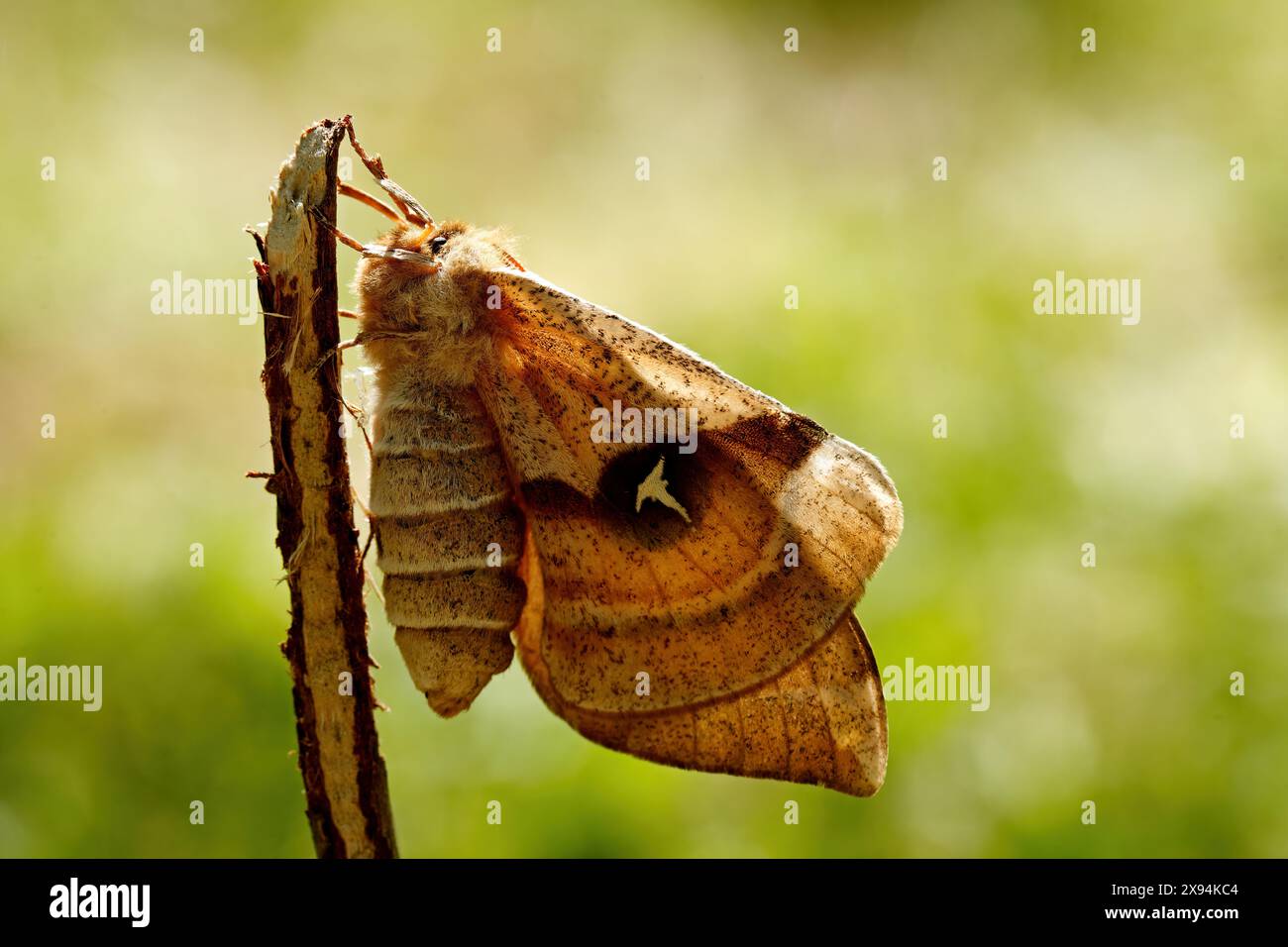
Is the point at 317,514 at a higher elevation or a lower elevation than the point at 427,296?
lower

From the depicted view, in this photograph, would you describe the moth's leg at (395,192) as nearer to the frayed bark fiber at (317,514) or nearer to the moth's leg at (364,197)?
the moth's leg at (364,197)

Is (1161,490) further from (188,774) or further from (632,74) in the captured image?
(632,74)

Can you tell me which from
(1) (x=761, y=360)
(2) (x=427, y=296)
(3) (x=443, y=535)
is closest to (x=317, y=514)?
(3) (x=443, y=535)

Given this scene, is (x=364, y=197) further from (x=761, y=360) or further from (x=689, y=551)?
(x=761, y=360)

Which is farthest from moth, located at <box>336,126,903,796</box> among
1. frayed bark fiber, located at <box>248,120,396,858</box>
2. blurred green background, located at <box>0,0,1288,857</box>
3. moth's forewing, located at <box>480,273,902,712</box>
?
blurred green background, located at <box>0,0,1288,857</box>
